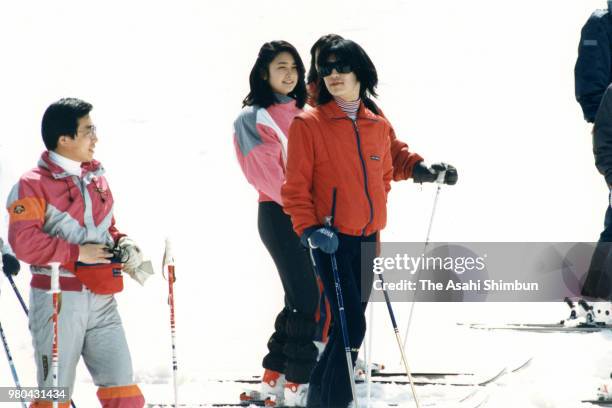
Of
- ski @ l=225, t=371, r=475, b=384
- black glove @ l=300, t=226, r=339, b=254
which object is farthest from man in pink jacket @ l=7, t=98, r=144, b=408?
ski @ l=225, t=371, r=475, b=384

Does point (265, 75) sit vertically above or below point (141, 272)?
above

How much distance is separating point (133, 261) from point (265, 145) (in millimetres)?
1471

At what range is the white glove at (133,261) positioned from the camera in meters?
5.68

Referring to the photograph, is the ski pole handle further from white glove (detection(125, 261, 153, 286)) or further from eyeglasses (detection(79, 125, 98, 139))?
eyeglasses (detection(79, 125, 98, 139))

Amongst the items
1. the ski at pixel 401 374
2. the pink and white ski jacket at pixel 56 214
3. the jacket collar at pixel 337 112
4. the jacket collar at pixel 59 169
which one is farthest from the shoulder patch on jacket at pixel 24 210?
the ski at pixel 401 374

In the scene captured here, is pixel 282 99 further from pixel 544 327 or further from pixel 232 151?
pixel 232 151

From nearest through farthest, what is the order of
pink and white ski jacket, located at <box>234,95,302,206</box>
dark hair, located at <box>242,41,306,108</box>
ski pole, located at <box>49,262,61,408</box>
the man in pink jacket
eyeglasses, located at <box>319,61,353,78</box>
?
ski pole, located at <box>49,262,61,408</box>
the man in pink jacket
eyeglasses, located at <box>319,61,353,78</box>
pink and white ski jacket, located at <box>234,95,302,206</box>
dark hair, located at <box>242,41,306,108</box>

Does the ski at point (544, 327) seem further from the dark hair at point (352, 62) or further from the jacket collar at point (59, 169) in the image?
the jacket collar at point (59, 169)

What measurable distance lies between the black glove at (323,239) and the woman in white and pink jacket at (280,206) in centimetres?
111

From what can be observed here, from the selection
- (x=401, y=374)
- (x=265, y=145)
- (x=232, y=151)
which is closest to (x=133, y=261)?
(x=265, y=145)

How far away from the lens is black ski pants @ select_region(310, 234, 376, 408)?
5.84 metres

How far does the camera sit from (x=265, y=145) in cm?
692

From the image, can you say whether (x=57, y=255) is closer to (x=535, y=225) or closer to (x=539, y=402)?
(x=539, y=402)

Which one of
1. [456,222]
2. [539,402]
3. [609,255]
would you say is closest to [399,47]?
[456,222]
